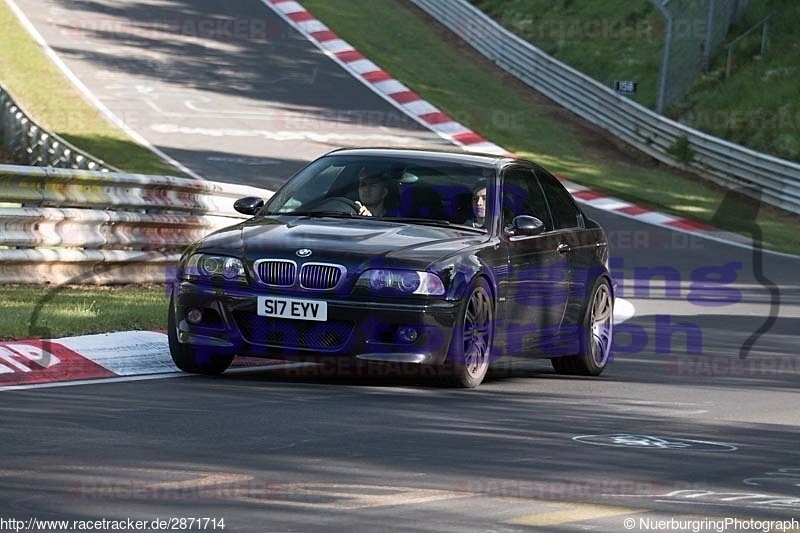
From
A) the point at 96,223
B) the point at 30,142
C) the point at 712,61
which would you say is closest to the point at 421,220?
the point at 96,223

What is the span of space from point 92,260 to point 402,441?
710 centimetres

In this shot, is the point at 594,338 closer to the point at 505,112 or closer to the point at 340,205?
the point at 340,205

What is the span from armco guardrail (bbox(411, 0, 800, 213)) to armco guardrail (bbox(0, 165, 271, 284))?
1737cm

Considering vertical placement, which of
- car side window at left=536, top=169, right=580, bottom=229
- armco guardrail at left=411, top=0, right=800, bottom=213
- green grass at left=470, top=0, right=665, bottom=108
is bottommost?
car side window at left=536, top=169, right=580, bottom=229

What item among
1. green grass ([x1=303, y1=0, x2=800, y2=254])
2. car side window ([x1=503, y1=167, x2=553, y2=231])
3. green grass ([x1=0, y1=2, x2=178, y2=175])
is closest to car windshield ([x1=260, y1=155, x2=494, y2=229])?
car side window ([x1=503, y1=167, x2=553, y2=231])

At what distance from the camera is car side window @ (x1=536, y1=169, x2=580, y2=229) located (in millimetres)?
12273

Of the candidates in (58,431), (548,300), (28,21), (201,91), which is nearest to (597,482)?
(58,431)

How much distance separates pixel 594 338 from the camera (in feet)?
40.5

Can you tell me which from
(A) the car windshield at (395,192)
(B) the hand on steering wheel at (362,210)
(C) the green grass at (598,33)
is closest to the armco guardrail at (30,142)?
(A) the car windshield at (395,192)

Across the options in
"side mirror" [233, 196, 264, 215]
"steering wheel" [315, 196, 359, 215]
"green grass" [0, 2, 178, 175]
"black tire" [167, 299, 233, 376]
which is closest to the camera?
"black tire" [167, 299, 233, 376]

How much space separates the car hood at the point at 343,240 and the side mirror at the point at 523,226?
0.24 m

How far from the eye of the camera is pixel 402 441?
8.30 metres

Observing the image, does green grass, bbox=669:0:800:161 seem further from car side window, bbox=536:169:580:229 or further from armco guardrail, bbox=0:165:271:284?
car side window, bbox=536:169:580:229

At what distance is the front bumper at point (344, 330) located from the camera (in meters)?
10.1
